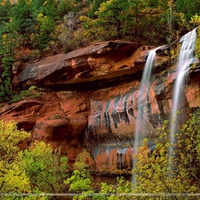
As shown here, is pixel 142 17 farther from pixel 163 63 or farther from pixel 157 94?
pixel 157 94

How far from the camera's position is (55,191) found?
18.5m

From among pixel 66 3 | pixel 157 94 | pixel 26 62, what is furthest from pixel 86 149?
pixel 66 3

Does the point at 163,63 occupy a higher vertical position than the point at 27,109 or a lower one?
higher

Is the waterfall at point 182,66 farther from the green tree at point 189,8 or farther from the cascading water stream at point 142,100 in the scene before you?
the green tree at point 189,8

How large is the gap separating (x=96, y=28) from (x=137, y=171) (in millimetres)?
21719

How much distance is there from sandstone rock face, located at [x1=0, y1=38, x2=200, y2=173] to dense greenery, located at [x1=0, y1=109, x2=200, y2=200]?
396cm

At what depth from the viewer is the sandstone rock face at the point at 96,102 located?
2236cm

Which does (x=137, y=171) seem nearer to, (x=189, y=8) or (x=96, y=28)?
(x=189, y=8)

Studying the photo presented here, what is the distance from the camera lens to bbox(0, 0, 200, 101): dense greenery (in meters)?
27.6

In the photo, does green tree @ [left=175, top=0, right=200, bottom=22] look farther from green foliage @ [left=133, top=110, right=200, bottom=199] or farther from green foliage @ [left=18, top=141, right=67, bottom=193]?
green foliage @ [left=18, top=141, right=67, bottom=193]

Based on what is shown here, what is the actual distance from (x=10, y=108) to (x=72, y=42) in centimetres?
951

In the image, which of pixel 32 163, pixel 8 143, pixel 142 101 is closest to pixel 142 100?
pixel 142 101

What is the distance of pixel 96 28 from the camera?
30.2 m

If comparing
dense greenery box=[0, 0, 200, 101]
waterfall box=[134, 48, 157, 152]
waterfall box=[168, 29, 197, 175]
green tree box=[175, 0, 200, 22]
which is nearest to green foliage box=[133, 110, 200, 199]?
waterfall box=[168, 29, 197, 175]
